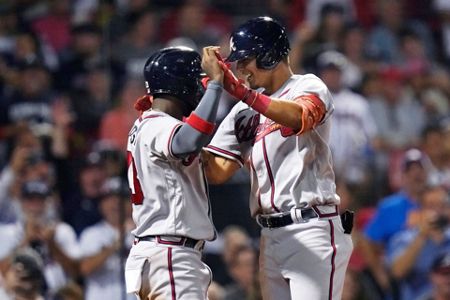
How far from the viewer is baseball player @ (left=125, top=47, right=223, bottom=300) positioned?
5188mm

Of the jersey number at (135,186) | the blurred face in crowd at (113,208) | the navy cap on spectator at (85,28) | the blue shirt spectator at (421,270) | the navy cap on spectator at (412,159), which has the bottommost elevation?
the blue shirt spectator at (421,270)

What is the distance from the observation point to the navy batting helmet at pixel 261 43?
5.33 m

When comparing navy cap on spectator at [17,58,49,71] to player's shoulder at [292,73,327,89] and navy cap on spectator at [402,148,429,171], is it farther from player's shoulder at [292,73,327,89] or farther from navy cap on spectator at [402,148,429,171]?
player's shoulder at [292,73,327,89]

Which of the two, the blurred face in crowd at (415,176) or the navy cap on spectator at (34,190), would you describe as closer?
the navy cap on spectator at (34,190)

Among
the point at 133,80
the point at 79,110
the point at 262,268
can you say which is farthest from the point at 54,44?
the point at 262,268

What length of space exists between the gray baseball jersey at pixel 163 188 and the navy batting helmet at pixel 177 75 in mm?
115

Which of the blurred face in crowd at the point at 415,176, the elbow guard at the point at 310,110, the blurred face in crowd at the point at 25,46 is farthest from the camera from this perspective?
the blurred face in crowd at the point at 25,46

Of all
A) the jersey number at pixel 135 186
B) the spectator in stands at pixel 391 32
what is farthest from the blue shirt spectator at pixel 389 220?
the jersey number at pixel 135 186

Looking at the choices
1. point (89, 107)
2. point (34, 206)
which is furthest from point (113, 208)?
point (89, 107)

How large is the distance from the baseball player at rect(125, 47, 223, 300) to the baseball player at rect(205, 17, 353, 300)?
0.81ft

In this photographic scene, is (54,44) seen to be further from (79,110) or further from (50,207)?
(50,207)

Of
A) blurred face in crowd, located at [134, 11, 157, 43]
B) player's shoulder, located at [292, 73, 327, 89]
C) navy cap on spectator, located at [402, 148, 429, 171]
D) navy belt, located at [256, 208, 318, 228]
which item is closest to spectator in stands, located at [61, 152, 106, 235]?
blurred face in crowd, located at [134, 11, 157, 43]

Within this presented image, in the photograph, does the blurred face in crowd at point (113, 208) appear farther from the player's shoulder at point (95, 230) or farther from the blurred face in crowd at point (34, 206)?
the blurred face in crowd at point (34, 206)

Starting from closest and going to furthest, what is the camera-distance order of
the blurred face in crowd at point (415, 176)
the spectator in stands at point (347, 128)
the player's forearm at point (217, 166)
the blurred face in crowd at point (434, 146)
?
the player's forearm at point (217, 166) < the blurred face in crowd at point (415, 176) < the spectator in stands at point (347, 128) < the blurred face in crowd at point (434, 146)
